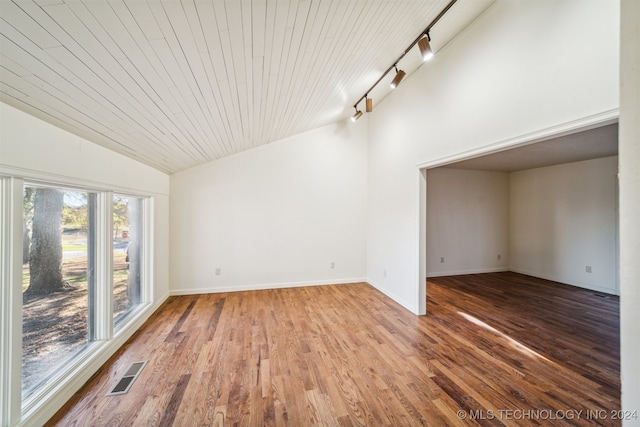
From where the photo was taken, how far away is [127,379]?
220cm

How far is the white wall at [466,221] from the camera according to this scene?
5.54 metres

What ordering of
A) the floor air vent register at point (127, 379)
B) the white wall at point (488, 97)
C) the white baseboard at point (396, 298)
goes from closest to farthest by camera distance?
the white wall at point (488, 97) → the floor air vent register at point (127, 379) → the white baseboard at point (396, 298)

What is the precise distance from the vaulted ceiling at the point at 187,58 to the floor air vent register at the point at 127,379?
2.04 metres

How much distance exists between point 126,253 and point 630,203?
398cm

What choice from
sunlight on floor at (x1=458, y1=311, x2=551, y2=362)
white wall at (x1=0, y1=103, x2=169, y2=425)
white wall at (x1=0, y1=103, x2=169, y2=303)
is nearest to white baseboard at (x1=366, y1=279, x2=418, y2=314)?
sunlight on floor at (x1=458, y1=311, x2=551, y2=362)

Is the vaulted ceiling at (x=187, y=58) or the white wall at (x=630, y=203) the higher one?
the vaulted ceiling at (x=187, y=58)

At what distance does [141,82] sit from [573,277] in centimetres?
687

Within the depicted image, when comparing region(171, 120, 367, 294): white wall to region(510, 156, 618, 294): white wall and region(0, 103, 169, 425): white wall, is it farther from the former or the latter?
region(510, 156, 618, 294): white wall

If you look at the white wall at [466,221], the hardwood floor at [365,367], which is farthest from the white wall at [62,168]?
the white wall at [466,221]

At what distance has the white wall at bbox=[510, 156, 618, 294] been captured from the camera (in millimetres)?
4379

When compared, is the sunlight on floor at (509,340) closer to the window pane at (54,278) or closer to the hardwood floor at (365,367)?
the hardwood floor at (365,367)

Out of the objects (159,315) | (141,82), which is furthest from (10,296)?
(159,315)

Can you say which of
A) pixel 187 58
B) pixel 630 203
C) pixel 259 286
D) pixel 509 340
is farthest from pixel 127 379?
pixel 509 340

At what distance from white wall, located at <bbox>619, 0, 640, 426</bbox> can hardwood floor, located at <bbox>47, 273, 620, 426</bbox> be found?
61.5 inches
